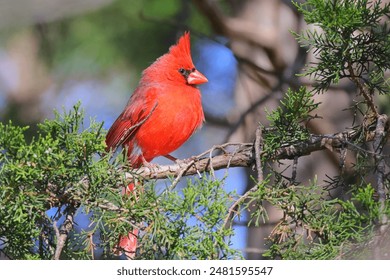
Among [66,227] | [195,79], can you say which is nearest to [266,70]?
[195,79]

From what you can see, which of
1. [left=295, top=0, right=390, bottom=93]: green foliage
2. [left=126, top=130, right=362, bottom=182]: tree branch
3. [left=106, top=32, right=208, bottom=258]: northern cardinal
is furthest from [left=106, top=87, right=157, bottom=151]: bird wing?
[left=295, top=0, right=390, bottom=93]: green foliage

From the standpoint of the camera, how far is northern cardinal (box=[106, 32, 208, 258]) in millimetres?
1769

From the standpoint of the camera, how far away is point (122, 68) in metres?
2.01

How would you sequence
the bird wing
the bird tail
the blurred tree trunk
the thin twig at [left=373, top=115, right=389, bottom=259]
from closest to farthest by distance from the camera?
the thin twig at [left=373, top=115, right=389, bottom=259] → the bird tail → the bird wing → the blurred tree trunk

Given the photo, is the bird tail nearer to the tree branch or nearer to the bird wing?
the tree branch

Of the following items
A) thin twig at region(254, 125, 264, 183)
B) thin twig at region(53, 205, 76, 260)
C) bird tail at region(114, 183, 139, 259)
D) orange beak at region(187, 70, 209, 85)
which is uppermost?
orange beak at region(187, 70, 209, 85)

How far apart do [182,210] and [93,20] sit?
1031 millimetres

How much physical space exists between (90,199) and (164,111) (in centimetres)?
67

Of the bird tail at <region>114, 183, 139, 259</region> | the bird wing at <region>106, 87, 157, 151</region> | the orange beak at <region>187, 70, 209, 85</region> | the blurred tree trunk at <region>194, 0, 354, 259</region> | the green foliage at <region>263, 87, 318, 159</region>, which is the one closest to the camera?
the bird tail at <region>114, 183, 139, 259</region>

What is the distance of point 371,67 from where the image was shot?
1496mm

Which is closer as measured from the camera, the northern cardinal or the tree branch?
the tree branch

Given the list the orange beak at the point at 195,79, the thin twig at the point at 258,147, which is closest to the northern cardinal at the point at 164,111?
the orange beak at the point at 195,79

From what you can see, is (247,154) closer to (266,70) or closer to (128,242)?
(128,242)

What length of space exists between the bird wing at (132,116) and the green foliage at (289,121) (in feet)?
1.48
